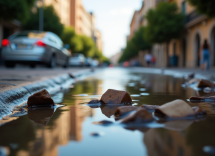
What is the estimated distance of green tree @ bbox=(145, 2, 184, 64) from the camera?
2809 centimetres

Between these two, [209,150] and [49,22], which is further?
[49,22]

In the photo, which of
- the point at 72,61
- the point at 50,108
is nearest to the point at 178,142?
the point at 50,108

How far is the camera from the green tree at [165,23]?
28094 millimetres

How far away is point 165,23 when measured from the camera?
2806 centimetres

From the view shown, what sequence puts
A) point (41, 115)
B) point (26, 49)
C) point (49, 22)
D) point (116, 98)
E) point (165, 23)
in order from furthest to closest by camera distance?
point (49, 22) < point (165, 23) < point (26, 49) < point (116, 98) < point (41, 115)

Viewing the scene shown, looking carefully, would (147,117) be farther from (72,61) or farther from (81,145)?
(72,61)

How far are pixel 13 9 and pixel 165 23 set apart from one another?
16898mm

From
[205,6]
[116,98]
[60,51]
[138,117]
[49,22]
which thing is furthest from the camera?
[49,22]

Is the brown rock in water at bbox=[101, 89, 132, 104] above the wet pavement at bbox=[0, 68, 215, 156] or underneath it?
above

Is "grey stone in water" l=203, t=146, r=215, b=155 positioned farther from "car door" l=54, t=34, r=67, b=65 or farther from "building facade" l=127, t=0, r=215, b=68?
"building facade" l=127, t=0, r=215, b=68

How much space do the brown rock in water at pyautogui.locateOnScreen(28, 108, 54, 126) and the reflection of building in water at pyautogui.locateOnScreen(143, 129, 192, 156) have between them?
720mm

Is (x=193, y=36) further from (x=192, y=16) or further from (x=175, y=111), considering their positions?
(x=175, y=111)

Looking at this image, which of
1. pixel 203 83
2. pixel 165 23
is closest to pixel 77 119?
pixel 203 83

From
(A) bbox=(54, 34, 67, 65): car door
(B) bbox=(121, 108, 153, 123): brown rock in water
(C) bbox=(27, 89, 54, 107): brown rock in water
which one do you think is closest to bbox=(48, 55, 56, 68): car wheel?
(A) bbox=(54, 34, 67, 65): car door
